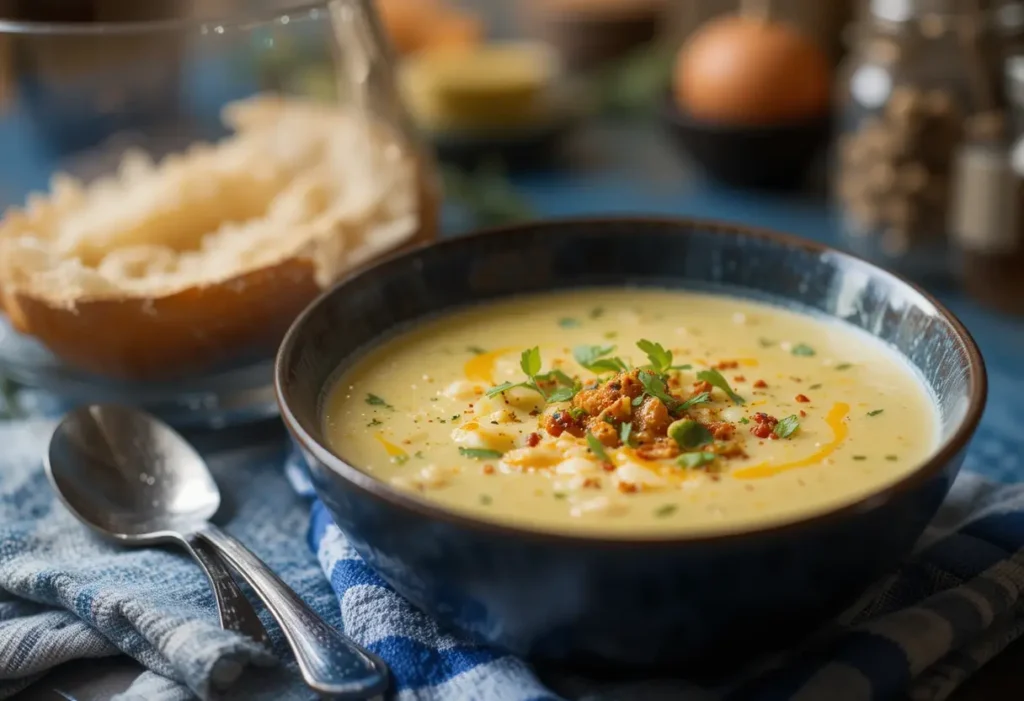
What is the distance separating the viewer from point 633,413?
150 cm

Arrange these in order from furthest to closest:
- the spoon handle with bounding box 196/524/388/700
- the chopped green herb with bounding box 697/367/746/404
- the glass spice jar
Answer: the glass spice jar, the chopped green herb with bounding box 697/367/746/404, the spoon handle with bounding box 196/524/388/700

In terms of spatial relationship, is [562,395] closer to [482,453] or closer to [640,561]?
[482,453]

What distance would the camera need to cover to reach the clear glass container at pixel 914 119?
97.0 inches

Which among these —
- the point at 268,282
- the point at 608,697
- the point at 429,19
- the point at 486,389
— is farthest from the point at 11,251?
the point at 429,19

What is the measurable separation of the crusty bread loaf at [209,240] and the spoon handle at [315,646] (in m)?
0.50

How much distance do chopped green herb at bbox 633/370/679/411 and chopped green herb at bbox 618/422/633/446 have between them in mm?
52

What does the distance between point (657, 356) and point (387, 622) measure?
1.66ft

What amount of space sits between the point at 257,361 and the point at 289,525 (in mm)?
369

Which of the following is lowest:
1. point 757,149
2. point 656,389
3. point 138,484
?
point 138,484

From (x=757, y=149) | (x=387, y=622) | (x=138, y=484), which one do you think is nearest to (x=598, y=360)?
(x=387, y=622)

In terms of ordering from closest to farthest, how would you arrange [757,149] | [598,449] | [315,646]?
[315,646], [598,449], [757,149]

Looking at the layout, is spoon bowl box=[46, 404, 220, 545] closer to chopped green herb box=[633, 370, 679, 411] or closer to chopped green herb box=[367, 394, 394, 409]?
chopped green herb box=[367, 394, 394, 409]

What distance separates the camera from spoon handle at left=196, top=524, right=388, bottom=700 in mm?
1254

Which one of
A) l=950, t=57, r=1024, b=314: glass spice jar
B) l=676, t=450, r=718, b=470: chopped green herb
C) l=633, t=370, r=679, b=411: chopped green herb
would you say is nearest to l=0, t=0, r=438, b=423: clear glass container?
l=633, t=370, r=679, b=411: chopped green herb
